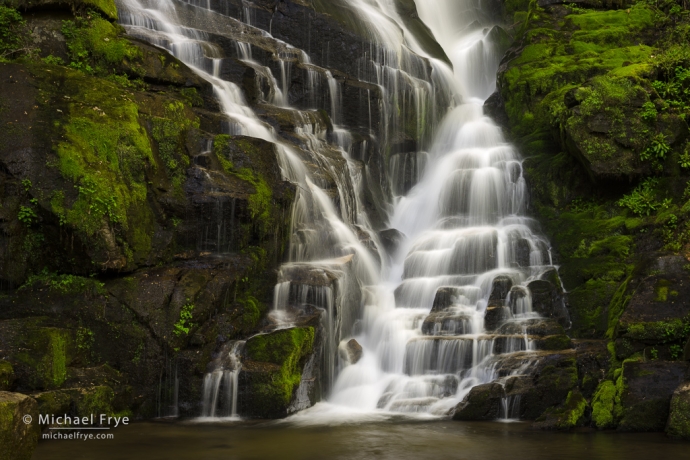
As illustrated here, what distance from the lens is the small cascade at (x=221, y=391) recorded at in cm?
1167

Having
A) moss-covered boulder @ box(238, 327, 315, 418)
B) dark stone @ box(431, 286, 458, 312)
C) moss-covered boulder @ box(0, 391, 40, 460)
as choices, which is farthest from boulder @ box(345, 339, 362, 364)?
moss-covered boulder @ box(0, 391, 40, 460)

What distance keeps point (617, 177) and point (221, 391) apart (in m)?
11.0

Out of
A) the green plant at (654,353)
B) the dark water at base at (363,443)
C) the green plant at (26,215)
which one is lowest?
the dark water at base at (363,443)

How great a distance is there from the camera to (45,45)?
15250mm

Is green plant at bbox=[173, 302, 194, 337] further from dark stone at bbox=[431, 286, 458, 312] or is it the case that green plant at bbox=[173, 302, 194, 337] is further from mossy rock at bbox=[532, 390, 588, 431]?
mossy rock at bbox=[532, 390, 588, 431]

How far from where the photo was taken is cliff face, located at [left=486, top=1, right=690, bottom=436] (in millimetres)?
11047

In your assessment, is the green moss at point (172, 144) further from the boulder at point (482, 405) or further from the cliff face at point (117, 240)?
the boulder at point (482, 405)

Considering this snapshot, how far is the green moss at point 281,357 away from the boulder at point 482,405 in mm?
3015

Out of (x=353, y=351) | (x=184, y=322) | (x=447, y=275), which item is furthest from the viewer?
(x=447, y=275)

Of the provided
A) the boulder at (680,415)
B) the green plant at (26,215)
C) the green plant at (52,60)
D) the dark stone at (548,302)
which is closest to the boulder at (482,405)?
the boulder at (680,415)

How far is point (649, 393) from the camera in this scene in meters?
10.2

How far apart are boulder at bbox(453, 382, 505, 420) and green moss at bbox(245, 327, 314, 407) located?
9.89 ft

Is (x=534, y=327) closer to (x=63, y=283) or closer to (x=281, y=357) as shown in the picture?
(x=281, y=357)

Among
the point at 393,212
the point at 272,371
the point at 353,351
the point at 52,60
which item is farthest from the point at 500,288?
the point at 52,60
